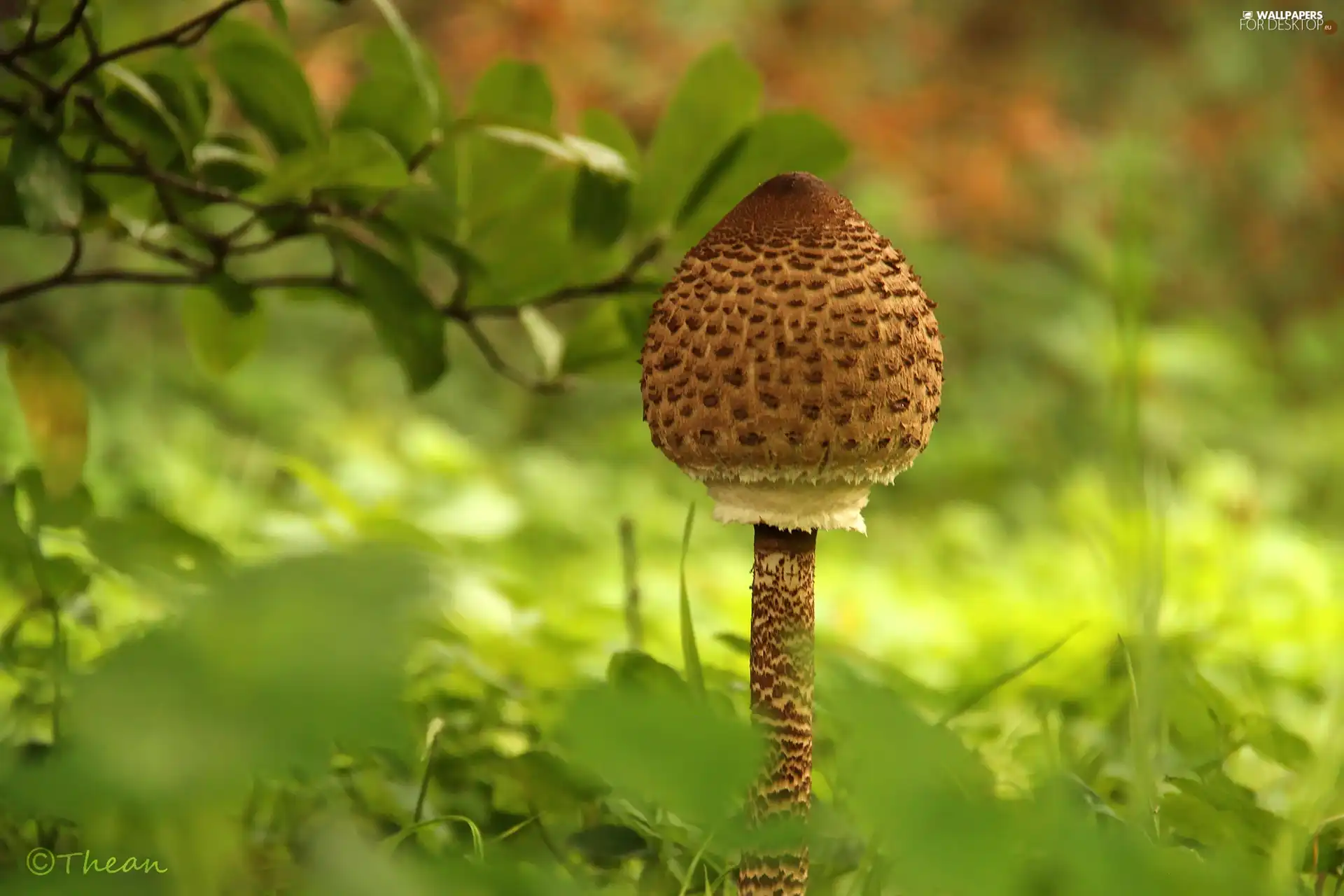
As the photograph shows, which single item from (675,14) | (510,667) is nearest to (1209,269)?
(675,14)

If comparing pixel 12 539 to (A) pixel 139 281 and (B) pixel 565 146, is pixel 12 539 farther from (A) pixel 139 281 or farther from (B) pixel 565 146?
(B) pixel 565 146

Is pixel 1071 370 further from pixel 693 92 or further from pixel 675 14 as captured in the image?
pixel 693 92

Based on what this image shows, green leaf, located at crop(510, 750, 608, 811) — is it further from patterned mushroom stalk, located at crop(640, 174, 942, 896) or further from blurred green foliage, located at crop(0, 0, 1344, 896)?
patterned mushroom stalk, located at crop(640, 174, 942, 896)

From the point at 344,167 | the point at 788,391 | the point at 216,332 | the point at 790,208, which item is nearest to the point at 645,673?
the point at 788,391

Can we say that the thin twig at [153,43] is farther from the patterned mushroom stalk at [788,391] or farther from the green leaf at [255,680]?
the green leaf at [255,680]

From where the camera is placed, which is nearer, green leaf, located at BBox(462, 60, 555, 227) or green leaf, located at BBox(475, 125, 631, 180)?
green leaf, located at BBox(475, 125, 631, 180)

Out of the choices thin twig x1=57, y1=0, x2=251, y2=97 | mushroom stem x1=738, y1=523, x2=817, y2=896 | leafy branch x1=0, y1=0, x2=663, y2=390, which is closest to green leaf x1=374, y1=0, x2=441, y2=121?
leafy branch x1=0, y1=0, x2=663, y2=390

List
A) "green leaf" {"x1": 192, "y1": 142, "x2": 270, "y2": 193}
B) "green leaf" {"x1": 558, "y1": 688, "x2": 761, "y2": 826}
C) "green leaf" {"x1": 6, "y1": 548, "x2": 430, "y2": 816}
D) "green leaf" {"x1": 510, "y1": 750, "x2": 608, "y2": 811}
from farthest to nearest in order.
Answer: "green leaf" {"x1": 192, "y1": 142, "x2": 270, "y2": 193} < "green leaf" {"x1": 510, "y1": 750, "x2": 608, "y2": 811} < "green leaf" {"x1": 558, "y1": 688, "x2": 761, "y2": 826} < "green leaf" {"x1": 6, "y1": 548, "x2": 430, "y2": 816}
